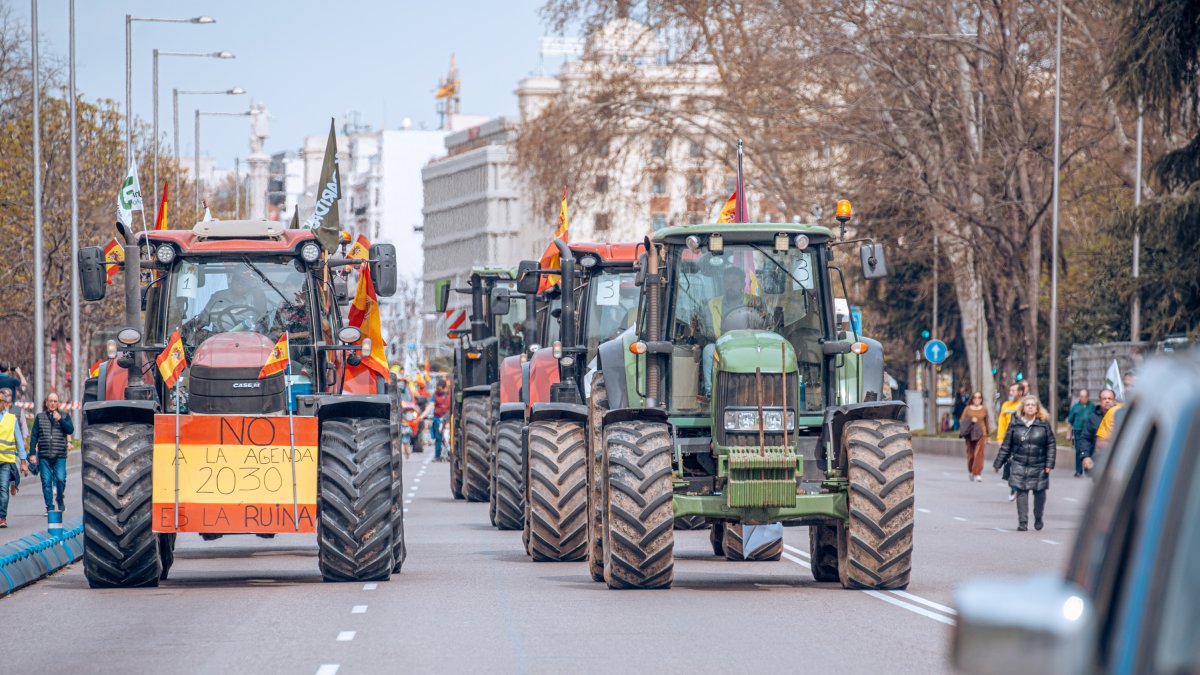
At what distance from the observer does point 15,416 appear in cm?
2727

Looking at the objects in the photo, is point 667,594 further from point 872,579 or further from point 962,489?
point 962,489

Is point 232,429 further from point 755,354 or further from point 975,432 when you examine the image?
point 975,432

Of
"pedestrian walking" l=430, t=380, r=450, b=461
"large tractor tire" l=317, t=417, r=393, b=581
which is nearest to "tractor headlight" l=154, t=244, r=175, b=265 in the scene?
"large tractor tire" l=317, t=417, r=393, b=581

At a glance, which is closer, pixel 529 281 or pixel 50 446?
pixel 529 281

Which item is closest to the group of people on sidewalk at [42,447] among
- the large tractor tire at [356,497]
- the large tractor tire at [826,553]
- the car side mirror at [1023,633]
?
the large tractor tire at [356,497]

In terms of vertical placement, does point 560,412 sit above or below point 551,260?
below

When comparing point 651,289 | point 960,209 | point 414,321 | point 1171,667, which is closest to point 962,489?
point 960,209

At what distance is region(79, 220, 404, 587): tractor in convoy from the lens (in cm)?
1648

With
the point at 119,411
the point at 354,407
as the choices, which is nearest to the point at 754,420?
the point at 354,407

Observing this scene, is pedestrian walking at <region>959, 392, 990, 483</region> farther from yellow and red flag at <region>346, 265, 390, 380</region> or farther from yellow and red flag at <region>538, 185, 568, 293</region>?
yellow and red flag at <region>346, 265, 390, 380</region>

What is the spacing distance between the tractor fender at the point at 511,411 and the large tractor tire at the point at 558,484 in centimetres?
537

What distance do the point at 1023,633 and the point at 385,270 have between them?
45.8 feet

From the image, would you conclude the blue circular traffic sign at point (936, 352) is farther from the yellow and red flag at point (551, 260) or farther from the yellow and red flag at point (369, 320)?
the yellow and red flag at point (369, 320)

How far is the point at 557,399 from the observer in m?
22.4
